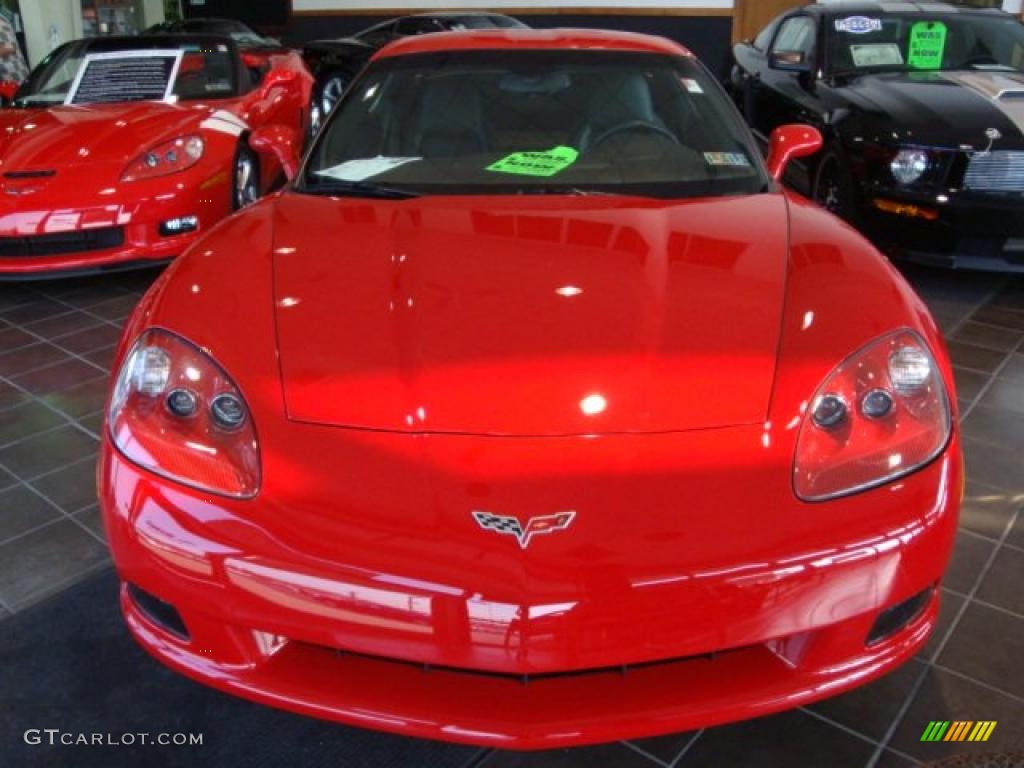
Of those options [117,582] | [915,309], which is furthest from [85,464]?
[915,309]

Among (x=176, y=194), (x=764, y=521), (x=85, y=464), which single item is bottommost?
(x=85, y=464)

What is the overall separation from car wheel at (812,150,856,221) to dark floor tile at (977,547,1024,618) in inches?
84.6

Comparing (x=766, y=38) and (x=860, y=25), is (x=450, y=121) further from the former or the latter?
(x=766, y=38)

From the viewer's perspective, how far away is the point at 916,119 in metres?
3.61

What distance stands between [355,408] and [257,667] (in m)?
0.38

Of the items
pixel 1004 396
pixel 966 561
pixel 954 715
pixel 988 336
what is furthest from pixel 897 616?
pixel 988 336

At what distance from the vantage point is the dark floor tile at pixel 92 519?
2.12 metres

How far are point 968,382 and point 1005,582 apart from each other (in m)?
1.21

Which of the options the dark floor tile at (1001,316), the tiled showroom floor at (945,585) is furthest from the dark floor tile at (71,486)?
the dark floor tile at (1001,316)

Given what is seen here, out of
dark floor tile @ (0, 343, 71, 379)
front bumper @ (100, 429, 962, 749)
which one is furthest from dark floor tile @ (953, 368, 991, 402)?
dark floor tile @ (0, 343, 71, 379)

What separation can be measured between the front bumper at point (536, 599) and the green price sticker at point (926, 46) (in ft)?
12.0

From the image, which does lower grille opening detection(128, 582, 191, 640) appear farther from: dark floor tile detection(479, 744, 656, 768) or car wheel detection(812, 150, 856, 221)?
car wheel detection(812, 150, 856, 221)

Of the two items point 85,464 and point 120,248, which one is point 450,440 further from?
point 120,248

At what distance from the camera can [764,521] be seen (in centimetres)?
117
